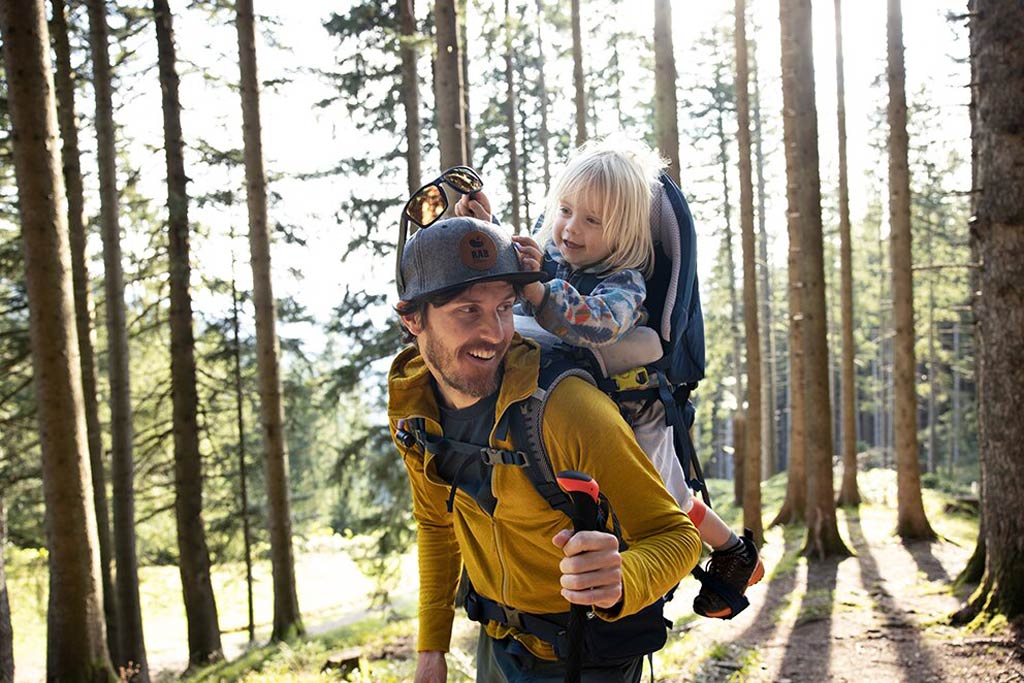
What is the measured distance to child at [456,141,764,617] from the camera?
2.51 m

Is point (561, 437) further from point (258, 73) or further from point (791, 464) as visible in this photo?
point (791, 464)

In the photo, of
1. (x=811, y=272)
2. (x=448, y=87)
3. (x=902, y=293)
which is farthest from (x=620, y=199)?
(x=902, y=293)

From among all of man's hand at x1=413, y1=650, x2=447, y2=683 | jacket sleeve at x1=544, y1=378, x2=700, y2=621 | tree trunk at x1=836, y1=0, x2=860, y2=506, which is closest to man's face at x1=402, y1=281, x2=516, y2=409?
jacket sleeve at x1=544, y1=378, x2=700, y2=621

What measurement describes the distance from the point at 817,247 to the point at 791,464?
7.68m

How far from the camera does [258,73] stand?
11828 mm

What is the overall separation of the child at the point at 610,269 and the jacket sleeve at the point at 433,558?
28.1 inches

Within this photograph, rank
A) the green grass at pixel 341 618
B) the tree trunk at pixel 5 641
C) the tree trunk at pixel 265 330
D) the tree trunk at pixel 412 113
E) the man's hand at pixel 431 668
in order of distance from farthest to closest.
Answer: the tree trunk at pixel 412 113 < the tree trunk at pixel 265 330 < the green grass at pixel 341 618 < the tree trunk at pixel 5 641 < the man's hand at pixel 431 668

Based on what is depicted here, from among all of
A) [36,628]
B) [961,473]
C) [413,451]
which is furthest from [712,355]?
[413,451]

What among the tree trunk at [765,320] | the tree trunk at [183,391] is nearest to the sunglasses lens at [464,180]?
the tree trunk at [183,391]

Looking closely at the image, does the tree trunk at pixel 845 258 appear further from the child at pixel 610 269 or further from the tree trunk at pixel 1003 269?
the child at pixel 610 269

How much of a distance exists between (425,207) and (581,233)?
0.54 metres

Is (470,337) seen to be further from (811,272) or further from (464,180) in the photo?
(811,272)

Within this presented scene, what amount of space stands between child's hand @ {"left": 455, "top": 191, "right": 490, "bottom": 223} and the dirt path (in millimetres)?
5580

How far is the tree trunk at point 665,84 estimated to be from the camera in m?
9.34
